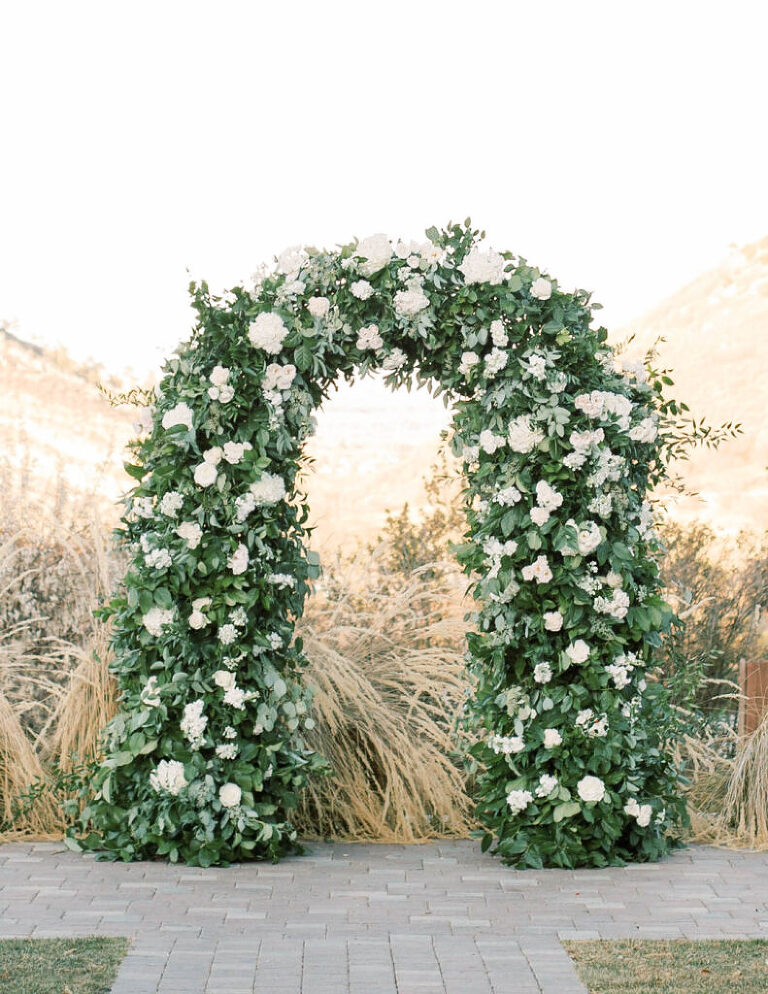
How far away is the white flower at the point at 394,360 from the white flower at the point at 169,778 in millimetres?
2049

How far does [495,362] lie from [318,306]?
0.84m

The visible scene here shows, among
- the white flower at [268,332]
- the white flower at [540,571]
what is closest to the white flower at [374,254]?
the white flower at [268,332]

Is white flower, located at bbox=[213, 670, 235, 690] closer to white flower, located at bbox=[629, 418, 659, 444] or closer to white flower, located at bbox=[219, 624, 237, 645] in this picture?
white flower, located at bbox=[219, 624, 237, 645]

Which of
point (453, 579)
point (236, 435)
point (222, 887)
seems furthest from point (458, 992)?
point (453, 579)

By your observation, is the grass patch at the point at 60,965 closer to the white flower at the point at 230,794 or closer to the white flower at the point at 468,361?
the white flower at the point at 230,794

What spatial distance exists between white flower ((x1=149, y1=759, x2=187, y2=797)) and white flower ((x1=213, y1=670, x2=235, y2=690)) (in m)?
0.40

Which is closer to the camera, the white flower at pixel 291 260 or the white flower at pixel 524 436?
the white flower at pixel 524 436

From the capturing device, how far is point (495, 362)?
5.43 m

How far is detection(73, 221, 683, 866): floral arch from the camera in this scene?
543 cm

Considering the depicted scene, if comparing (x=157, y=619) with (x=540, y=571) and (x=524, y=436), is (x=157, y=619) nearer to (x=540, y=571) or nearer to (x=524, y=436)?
(x=540, y=571)

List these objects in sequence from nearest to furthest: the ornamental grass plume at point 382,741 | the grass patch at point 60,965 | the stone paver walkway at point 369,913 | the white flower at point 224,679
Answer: the grass patch at point 60,965
the stone paver walkway at point 369,913
the white flower at point 224,679
the ornamental grass plume at point 382,741

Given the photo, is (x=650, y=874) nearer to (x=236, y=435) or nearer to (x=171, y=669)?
(x=171, y=669)

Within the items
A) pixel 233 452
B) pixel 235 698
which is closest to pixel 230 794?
pixel 235 698

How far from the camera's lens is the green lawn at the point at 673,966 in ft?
12.5
